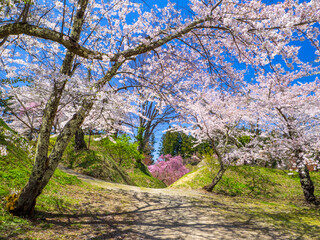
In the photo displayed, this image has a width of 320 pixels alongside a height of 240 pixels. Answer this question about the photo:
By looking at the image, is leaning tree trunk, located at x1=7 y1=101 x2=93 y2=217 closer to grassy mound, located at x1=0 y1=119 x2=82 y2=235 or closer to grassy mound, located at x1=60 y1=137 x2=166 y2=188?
grassy mound, located at x1=0 y1=119 x2=82 y2=235

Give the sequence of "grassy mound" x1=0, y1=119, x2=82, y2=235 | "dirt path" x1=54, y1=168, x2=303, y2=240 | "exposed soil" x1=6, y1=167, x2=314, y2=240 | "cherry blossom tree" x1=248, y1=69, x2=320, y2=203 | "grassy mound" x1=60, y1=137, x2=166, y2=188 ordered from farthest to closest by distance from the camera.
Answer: "grassy mound" x1=60, y1=137, x2=166, y2=188 → "cherry blossom tree" x1=248, y1=69, x2=320, y2=203 → "dirt path" x1=54, y1=168, x2=303, y2=240 → "exposed soil" x1=6, y1=167, x2=314, y2=240 → "grassy mound" x1=0, y1=119, x2=82, y2=235

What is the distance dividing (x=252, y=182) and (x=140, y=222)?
9631mm

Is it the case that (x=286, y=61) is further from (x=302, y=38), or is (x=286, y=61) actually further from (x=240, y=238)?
(x=240, y=238)

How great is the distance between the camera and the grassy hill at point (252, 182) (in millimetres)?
10820

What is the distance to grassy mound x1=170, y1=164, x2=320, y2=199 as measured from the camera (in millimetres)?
10852

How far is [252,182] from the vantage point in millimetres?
11812

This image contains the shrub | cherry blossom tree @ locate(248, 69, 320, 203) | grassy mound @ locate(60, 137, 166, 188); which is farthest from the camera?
the shrub

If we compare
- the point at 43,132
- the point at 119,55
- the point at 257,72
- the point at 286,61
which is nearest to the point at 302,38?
the point at 286,61

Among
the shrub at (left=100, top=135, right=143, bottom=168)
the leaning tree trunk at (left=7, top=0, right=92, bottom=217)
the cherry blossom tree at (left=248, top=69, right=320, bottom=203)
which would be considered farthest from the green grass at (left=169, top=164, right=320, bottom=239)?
the leaning tree trunk at (left=7, top=0, right=92, bottom=217)

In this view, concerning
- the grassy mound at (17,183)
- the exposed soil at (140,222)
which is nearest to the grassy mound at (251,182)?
the exposed soil at (140,222)

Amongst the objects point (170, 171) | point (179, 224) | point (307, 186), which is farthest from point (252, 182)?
point (170, 171)

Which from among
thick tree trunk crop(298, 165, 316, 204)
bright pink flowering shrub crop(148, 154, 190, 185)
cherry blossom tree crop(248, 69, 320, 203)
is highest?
cherry blossom tree crop(248, 69, 320, 203)

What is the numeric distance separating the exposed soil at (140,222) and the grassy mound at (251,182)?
18.0 feet

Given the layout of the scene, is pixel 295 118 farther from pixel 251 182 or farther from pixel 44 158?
pixel 44 158
